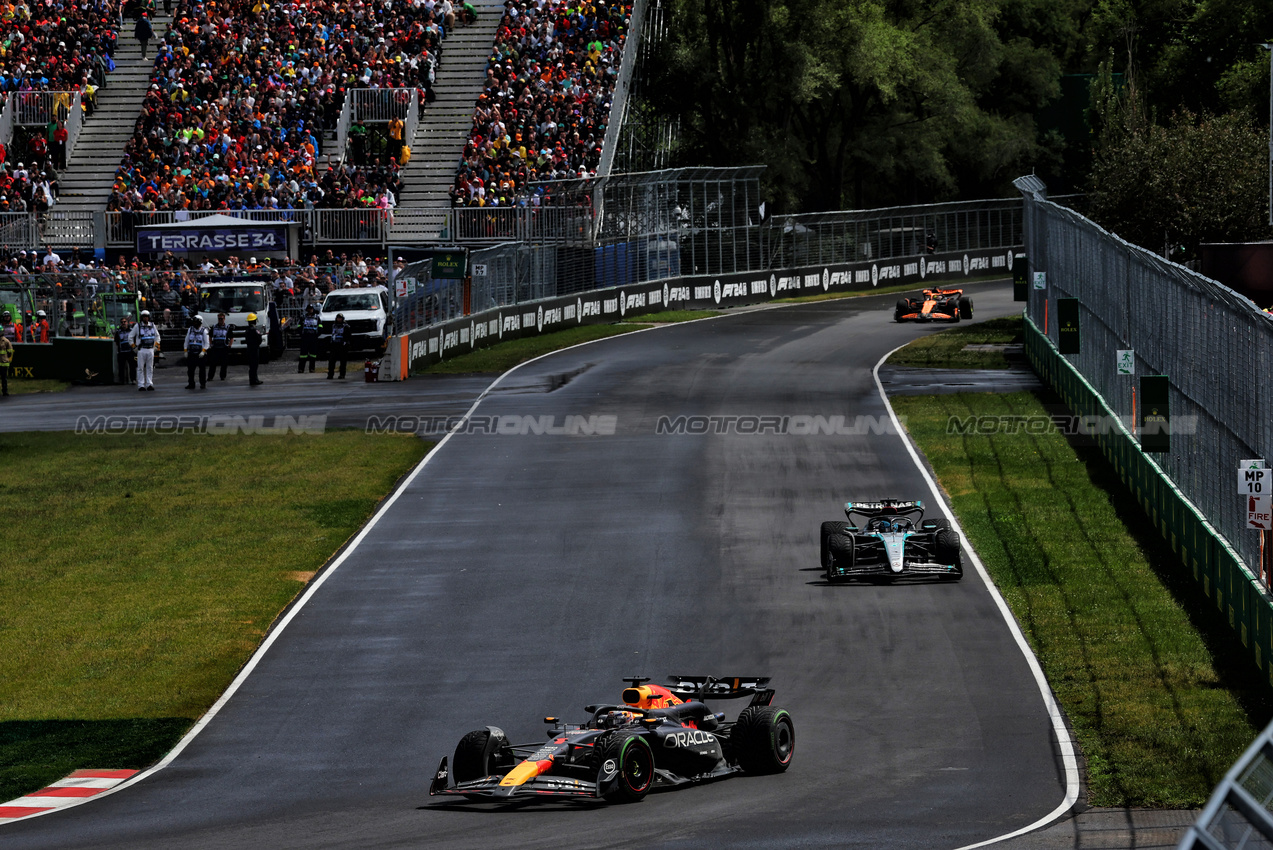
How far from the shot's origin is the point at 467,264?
4722 centimetres

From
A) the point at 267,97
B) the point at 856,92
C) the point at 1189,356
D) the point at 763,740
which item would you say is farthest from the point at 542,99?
the point at 763,740

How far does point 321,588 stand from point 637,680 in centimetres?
955

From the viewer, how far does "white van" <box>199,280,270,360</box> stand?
4869 cm

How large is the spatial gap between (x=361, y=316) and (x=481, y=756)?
1396 inches

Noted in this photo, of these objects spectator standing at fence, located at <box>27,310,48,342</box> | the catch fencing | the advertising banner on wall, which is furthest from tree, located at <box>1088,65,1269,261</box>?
spectator standing at fence, located at <box>27,310,48,342</box>

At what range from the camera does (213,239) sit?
5550cm

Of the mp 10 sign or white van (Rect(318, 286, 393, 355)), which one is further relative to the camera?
the mp 10 sign

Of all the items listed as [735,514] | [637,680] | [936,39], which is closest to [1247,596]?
[637,680]

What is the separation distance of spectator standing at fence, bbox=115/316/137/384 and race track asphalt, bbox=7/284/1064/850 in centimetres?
1472

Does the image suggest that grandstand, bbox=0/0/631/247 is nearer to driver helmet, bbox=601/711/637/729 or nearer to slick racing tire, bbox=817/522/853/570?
slick racing tire, bbox=817/522/853/570

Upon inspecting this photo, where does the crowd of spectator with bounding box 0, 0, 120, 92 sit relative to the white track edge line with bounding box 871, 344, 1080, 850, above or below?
above

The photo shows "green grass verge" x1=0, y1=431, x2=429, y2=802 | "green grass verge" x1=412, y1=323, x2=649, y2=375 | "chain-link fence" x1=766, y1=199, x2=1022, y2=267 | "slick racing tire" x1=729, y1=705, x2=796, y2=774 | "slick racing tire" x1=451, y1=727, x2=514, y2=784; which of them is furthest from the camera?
"chain-link fence" x1=766, y1=199, x2=1022, y2=267

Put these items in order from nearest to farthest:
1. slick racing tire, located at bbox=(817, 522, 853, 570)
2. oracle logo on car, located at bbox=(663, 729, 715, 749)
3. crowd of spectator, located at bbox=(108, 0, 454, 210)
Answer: oracle logo on car, located at bbox=(663, 729, 715, 749) < slick racing tire, located at bbox=(817, 522, 853, 570) < crowd of spectator, located at bbox=(108, 0, 454, 210)

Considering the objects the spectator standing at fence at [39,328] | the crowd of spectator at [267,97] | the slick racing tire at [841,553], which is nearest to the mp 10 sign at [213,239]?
the crowd of spectator at [267,97]
